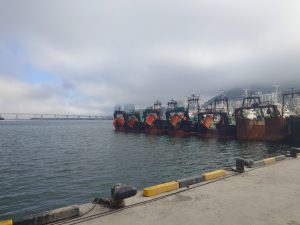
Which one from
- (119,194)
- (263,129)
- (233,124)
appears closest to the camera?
(119,194)

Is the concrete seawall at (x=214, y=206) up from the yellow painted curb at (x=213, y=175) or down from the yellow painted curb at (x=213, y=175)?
down

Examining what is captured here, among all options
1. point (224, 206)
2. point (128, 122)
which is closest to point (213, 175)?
point (224, 206)

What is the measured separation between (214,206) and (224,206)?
271 mm

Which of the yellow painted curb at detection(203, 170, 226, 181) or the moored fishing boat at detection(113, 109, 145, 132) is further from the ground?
the moored fishing boat at detection(113, 109, 145, 132)

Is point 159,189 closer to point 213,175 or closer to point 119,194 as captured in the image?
point 119,194

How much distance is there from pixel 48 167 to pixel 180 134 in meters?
39.3

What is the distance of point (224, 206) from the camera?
6.96 metres

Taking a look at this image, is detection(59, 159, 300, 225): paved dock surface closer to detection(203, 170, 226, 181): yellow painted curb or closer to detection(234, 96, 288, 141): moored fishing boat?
detection(203, 170, 226, 181): yellow painted curb

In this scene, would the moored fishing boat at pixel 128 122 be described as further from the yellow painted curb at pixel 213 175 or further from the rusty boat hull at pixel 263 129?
the yellow painted curb at pixel 213 175

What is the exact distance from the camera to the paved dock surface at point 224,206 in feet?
19.7

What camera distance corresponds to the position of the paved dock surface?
6.01 metres

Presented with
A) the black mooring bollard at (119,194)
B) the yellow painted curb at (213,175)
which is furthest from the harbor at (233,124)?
the black mooring bollard at (119,194)

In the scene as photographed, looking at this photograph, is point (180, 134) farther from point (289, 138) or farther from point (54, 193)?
point (54, 193)

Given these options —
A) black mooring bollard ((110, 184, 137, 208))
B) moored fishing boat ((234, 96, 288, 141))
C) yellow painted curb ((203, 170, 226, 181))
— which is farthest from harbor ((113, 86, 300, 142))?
black mooring bollard ((110, 184, 137, 208))
